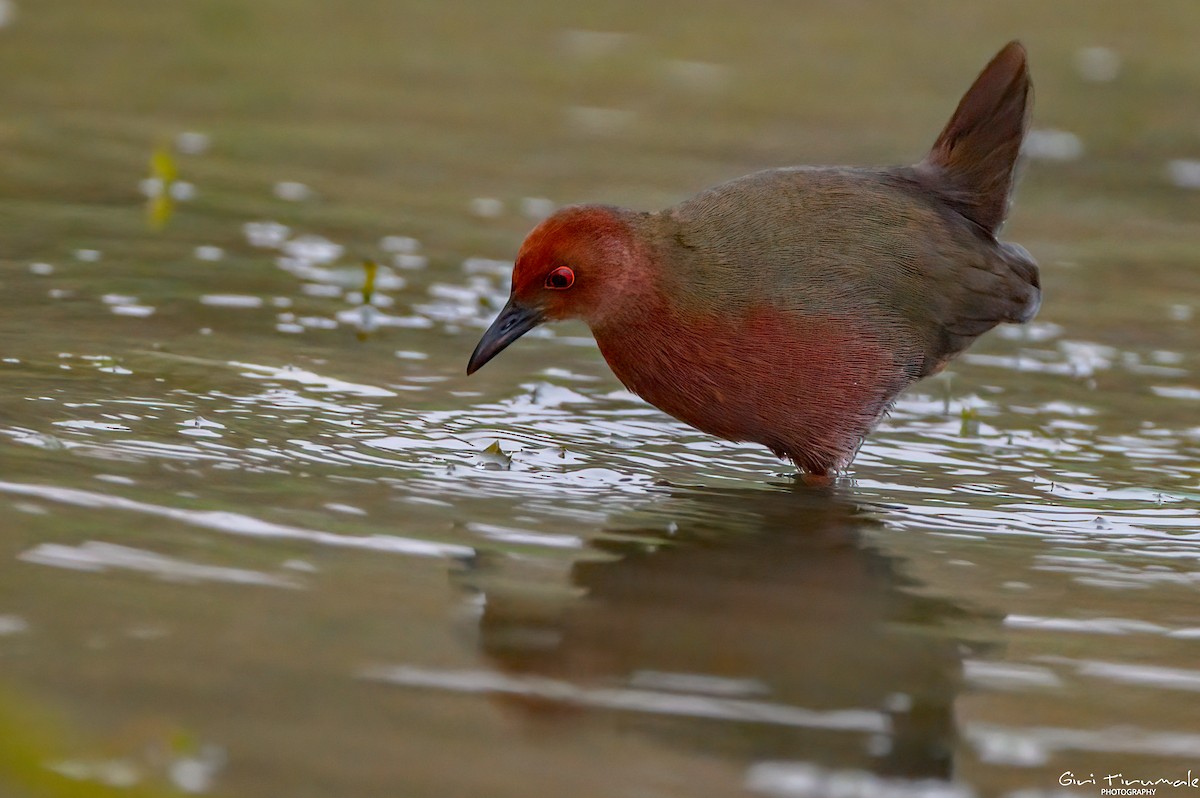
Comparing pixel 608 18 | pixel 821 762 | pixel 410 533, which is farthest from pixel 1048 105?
pixel 821 762

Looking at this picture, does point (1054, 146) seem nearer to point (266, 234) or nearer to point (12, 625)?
point (266, 234)

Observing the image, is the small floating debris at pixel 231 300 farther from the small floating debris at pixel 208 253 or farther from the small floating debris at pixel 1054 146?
the small floating debris at pixel 1054 146

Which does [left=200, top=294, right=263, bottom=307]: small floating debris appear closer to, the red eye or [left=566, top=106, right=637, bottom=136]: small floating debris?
the red eye

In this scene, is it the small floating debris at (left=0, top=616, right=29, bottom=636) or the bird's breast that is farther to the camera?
the bird's breast

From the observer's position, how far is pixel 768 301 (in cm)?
516

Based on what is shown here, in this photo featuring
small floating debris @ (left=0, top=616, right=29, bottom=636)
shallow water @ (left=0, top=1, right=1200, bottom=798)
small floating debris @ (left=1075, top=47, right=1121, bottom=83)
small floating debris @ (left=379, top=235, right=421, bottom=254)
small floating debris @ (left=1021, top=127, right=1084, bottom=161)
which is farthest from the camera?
small floating debris @ (left=1075, top=47, right=1121, bottom=83)

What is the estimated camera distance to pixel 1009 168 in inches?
237

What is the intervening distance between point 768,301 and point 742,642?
1.70 m

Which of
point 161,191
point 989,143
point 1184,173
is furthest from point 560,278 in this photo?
point 1184,173

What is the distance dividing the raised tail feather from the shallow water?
27.4 inches

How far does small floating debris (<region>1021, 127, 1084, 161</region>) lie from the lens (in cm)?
992

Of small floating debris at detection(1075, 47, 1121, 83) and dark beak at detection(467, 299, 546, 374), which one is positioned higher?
small floating debris at detection(1075, 47, 1121, 83)

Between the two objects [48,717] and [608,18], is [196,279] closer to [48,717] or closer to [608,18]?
[48,717]

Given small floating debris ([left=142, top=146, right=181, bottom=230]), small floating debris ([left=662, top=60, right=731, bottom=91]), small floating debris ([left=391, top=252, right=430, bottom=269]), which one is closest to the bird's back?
small floating debris ([left=391, top=252, right=430, bottom=269])
